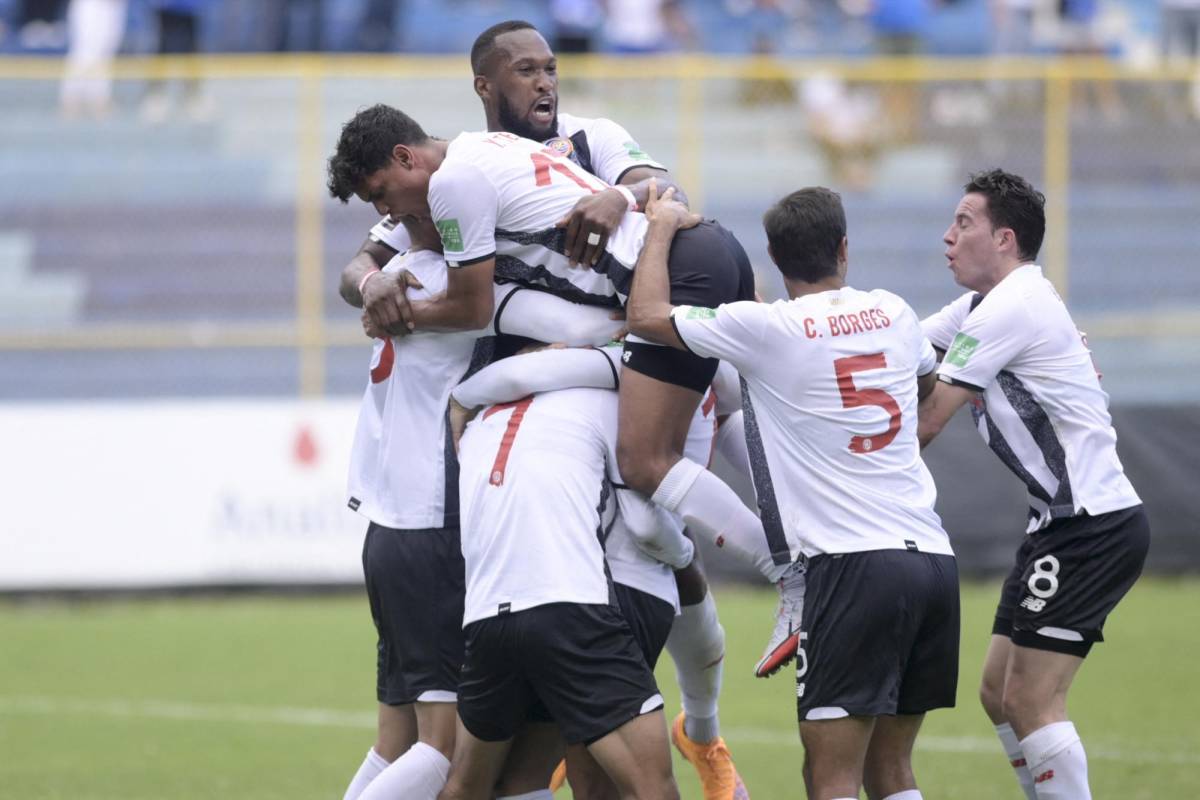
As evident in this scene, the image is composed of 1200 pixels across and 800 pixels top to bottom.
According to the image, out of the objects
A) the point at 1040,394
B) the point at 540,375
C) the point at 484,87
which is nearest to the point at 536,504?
the point at 540,375

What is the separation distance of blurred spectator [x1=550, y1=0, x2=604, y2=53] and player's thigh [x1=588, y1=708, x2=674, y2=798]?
12.8m

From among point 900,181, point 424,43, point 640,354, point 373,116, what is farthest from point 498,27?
point 424,43

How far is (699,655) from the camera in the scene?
668 centimetres

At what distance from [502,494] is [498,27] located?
72.2 inches

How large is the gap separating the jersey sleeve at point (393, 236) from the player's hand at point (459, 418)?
34.3 inches

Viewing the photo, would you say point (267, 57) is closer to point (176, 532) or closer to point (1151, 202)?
point (176, 532)

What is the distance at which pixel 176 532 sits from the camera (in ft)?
46.5

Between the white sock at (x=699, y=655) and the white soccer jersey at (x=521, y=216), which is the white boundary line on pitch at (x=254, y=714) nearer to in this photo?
the white sock at (x=699, y=655)

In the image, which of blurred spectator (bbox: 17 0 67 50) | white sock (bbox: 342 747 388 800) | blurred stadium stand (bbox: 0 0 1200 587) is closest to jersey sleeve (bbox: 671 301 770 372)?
white sock (bbox: 342 747 388 800)

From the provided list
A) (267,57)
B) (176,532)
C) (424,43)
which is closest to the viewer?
(176,532)

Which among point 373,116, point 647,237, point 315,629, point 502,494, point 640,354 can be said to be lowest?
point 315,629

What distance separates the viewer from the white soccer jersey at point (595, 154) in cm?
652

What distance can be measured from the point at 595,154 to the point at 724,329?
51.8 inches

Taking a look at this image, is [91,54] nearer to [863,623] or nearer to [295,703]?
[295,703]
